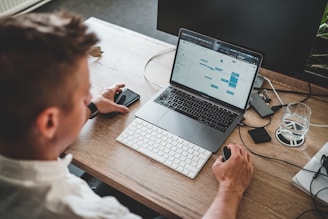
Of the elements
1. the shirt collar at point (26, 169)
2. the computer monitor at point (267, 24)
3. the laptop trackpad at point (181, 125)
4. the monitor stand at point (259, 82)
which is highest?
the computer monitor at point (267, 24)

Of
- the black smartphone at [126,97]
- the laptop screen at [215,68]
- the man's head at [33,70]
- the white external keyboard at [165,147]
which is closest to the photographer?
the man's head at [33,70]

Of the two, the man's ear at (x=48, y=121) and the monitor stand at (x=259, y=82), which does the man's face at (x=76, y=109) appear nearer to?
the man's ear at (x=48, y=121)

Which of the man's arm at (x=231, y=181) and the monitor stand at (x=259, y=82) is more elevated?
the monitor stand at (x=259, y=82)

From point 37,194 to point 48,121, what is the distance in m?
0.15

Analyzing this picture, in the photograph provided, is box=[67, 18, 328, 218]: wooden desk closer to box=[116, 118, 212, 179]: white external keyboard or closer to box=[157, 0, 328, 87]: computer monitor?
box=[116, 118, 212, 179]: white external keyboard

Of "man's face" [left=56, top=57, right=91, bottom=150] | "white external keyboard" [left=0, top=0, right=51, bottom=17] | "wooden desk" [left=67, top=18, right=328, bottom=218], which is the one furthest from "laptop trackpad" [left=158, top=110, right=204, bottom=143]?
"white external keyboard" [left=0, top=0, right=51, bottom=17]

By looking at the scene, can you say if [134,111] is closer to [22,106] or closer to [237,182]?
[237,182]

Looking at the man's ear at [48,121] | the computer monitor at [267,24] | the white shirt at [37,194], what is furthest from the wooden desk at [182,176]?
the man's ear at [48,121]

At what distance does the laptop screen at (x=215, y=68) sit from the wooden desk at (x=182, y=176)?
0.12 m

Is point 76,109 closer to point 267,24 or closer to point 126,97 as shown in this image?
point 126,97

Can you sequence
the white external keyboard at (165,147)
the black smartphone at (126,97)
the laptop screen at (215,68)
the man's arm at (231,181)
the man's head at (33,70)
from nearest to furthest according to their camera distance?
the man's head at (33,70), the man's arm at (231,181), the white external keyboard at (165,147), the laptop screen at (215,68), the black smartphone at (126,97)

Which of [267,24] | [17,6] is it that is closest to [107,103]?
[267,24]

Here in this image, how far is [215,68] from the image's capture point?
4.04ft

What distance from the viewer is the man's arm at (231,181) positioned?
0.94 meters
